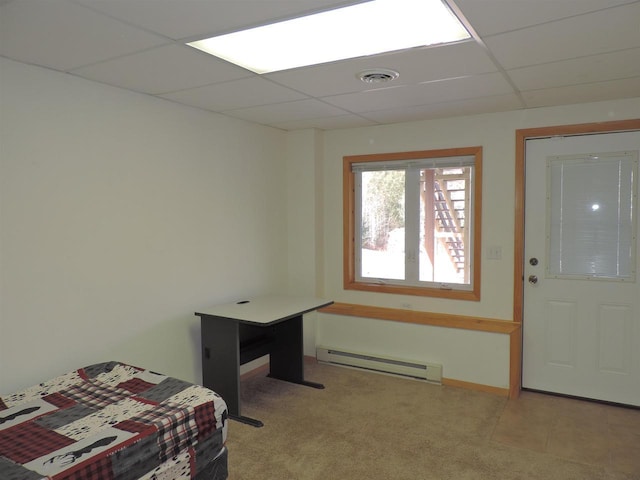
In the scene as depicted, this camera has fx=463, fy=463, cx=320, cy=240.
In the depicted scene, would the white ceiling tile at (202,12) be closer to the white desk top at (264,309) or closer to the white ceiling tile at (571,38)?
the white ceiling tile at (571,38)

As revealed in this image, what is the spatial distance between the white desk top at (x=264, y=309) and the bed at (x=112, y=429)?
28.8 inches

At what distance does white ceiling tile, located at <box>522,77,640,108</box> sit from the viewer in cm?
297

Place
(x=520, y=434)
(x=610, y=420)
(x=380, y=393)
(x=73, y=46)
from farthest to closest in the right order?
(x=380, y=393)
(x=610, y=420)
(x=520, y=434)
(x=73, y=46)

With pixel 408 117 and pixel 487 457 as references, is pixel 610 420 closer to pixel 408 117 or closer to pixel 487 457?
pixel 487 457

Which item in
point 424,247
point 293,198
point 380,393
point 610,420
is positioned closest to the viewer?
point 610,420

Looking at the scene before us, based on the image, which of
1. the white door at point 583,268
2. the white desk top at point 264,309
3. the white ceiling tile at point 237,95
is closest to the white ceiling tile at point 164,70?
the white ceiling tile at point 237,95

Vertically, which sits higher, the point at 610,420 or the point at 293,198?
the point at 293,198

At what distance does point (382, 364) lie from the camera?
4.23 m

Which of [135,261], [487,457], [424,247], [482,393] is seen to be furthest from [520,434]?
[135,261]

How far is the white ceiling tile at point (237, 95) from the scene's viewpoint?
9.55ft

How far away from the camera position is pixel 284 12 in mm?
1874

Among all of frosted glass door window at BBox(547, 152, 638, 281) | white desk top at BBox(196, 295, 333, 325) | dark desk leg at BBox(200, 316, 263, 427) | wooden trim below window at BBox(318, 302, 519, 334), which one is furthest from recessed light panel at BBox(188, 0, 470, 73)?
wooden trim below window at BBox(318, 302, 519, 334)

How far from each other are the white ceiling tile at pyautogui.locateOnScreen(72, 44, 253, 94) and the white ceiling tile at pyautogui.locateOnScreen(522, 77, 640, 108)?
203 cm

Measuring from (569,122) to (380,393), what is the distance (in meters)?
2.59
